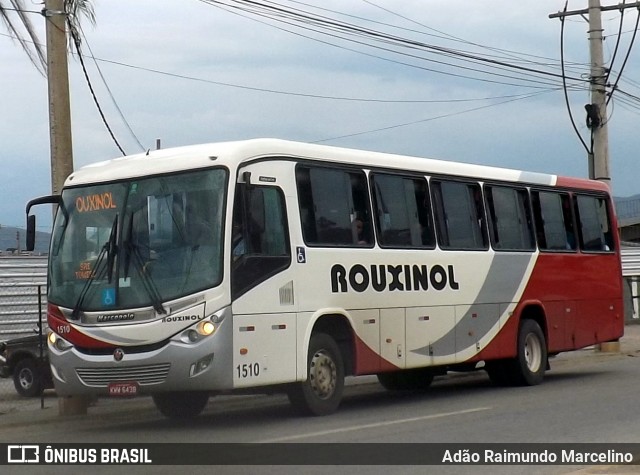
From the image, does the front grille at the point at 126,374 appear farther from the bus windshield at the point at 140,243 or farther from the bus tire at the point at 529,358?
the bus tire at the point at 529,358

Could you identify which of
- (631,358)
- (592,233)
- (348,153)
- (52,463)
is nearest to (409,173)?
(348,153)

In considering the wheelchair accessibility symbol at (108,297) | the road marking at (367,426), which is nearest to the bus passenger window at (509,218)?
the road marking at (367,426)

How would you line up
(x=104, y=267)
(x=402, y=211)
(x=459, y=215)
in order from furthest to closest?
(x=459, y=215)
(x=402, y=211)
(x=104, y=267)

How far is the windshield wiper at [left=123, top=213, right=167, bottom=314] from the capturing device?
42.4 ft

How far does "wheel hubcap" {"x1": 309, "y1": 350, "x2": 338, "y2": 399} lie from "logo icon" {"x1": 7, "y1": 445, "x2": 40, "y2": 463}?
3.38 metres

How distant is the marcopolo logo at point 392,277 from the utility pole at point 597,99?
10870 mm

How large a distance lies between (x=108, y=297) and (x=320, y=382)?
2723 millimetres

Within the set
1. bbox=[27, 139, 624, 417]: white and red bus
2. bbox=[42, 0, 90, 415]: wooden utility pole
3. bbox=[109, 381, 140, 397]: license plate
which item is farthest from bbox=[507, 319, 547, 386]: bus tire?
bbox=[109, 381, 140, 397]: license plate

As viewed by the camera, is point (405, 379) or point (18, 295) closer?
point (405, 379)

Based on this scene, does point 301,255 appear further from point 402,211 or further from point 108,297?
point 402,211

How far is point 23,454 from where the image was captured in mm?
11734

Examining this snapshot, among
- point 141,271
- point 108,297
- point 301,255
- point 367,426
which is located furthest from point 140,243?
point 367,426

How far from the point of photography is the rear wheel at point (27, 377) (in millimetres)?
18281

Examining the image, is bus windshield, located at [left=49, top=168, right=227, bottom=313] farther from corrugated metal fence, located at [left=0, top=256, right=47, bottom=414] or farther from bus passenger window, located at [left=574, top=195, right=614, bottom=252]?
corrugated metal fence, located at [left=0, top=256, right=47, bottom=414]
